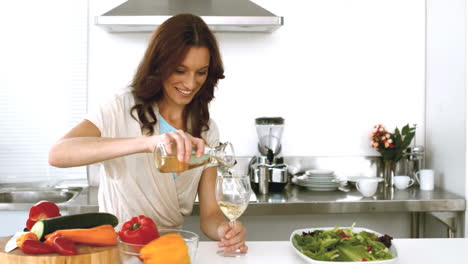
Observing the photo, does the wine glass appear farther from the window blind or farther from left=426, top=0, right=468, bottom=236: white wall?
the window blind

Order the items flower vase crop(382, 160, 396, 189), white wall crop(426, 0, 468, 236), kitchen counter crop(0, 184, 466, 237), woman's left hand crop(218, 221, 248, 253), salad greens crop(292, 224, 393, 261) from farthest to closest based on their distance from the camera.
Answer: flower vase crop(382, 160, 396, 189), white wall crop(426, 0, 468, 236), kitchen counter crop(0, 184, 466, 237), woman's left hand crop(218, 221, 248, 253), salad greens crop(292, 224, 393, 261)

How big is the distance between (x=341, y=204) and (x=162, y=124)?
1.17m

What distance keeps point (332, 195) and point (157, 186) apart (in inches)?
50.7

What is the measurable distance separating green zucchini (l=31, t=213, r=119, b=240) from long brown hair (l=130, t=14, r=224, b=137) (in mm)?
508

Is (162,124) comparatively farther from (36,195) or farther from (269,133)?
(36,195)

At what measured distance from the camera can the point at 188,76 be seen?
1.70 m

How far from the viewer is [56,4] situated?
10.1 feet

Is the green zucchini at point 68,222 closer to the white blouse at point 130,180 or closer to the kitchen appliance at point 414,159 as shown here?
the white blouse at point 130,180

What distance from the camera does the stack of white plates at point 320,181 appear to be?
2902 mm

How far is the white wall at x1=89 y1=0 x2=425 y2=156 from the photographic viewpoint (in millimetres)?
3143

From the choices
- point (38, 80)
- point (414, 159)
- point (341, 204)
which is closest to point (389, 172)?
point (414, 159)

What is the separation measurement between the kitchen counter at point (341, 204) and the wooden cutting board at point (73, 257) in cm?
128

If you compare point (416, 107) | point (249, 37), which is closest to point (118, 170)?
point (249, 37)

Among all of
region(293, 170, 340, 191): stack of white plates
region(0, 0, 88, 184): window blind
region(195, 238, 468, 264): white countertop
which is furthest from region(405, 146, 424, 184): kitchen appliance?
region(0, 0, 88, 184): window blind
